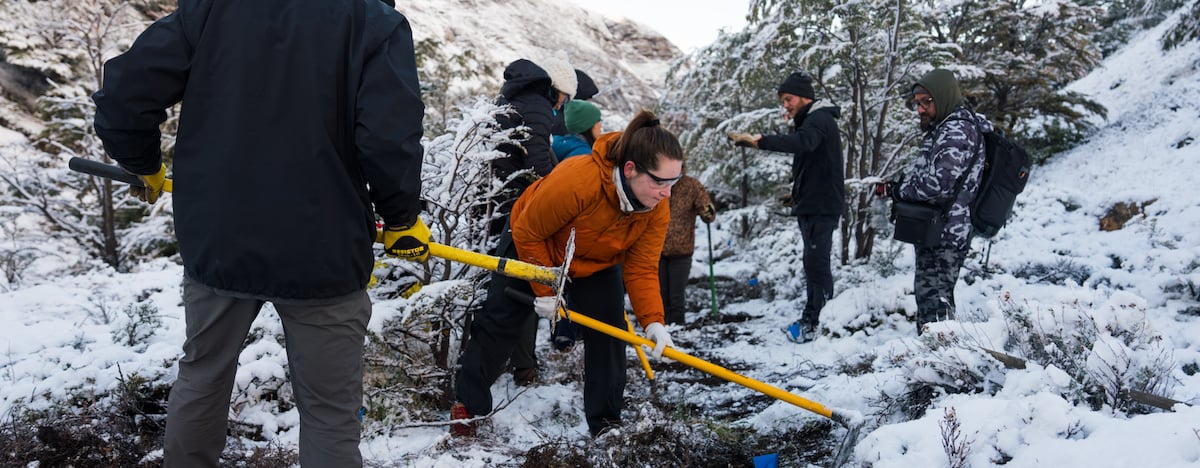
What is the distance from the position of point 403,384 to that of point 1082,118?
14.5 metres

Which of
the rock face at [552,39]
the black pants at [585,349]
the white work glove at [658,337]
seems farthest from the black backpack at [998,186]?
the rock face at [552,39]

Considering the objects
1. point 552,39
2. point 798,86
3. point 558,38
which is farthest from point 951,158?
point 558,38

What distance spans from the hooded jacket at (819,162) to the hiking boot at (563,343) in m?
2.20

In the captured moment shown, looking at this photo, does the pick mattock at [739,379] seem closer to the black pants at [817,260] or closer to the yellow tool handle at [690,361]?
the yellow tool handle at [690,361]

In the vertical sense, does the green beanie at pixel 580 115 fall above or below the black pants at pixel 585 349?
above

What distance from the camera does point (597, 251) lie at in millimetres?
3023

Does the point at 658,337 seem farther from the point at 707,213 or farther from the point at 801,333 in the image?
the point at 707,213

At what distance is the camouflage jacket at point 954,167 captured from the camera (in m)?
3.86

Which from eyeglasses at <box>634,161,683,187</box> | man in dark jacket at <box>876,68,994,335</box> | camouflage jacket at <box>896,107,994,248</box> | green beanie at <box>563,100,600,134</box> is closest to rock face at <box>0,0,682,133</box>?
green beanie at <box>563,100,600,134</box>

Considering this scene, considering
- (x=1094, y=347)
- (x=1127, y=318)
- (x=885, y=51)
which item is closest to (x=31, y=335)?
(x=1094, y=347)

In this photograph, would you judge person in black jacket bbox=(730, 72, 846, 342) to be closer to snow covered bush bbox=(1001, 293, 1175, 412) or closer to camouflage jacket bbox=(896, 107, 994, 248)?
camouflage jacket bbox=(896, 107, 994, 248)

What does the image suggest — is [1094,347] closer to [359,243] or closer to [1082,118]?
[359,243]

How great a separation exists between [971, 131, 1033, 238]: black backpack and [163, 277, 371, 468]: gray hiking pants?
12.4 feet

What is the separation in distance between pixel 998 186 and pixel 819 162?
4.70 feet
